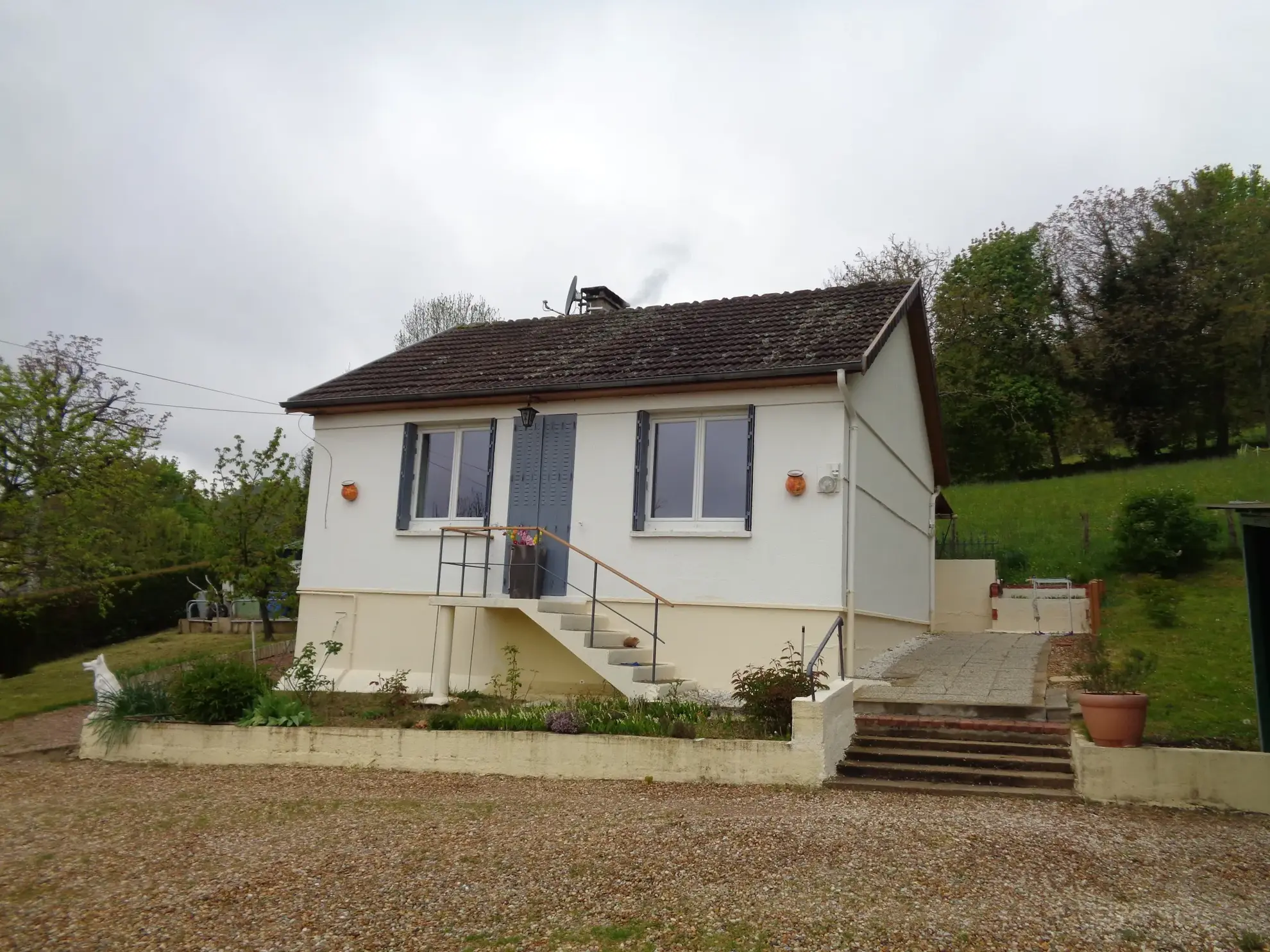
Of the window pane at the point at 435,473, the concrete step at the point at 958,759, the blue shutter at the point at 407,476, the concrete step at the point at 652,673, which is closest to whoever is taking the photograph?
the concrete step at the point at 958,759

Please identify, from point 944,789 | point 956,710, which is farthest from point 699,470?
point 944,789

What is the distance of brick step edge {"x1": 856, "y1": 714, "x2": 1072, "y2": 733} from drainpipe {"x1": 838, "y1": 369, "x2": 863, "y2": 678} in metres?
1.76

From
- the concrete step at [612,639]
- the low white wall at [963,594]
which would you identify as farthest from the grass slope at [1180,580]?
the concrete step at [612,639]

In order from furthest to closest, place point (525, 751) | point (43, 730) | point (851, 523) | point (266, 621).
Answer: point (266, 621) < point (43, 730) < point (851, 523) < point (525, 751)

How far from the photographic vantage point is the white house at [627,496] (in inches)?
461

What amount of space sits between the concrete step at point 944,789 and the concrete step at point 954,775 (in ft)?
0.28

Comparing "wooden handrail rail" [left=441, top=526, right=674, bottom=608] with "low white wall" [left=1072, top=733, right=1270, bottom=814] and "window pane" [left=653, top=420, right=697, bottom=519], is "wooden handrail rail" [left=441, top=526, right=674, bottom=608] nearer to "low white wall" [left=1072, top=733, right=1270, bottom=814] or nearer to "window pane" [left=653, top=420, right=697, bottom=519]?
"window pane" [left=653, top=420, right=697, bottom=519]

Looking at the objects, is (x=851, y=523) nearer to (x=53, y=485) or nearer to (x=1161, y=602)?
(x=1161, y=602)

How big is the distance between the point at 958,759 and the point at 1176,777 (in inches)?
69.8

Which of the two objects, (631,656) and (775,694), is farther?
(631,656)

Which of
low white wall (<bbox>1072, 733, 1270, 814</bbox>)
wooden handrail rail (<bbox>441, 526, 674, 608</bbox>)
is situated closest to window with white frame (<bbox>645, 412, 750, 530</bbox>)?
wooden handrail rail (<bbox>441, 526, 674, 608</bbox>)

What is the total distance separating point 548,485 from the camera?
43.0 feet

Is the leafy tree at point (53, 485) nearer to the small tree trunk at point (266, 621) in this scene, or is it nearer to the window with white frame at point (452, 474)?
the small tree trunk at point (266, 621)

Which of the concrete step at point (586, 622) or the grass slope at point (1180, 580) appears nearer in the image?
the grass slope at point (1180, 580)
